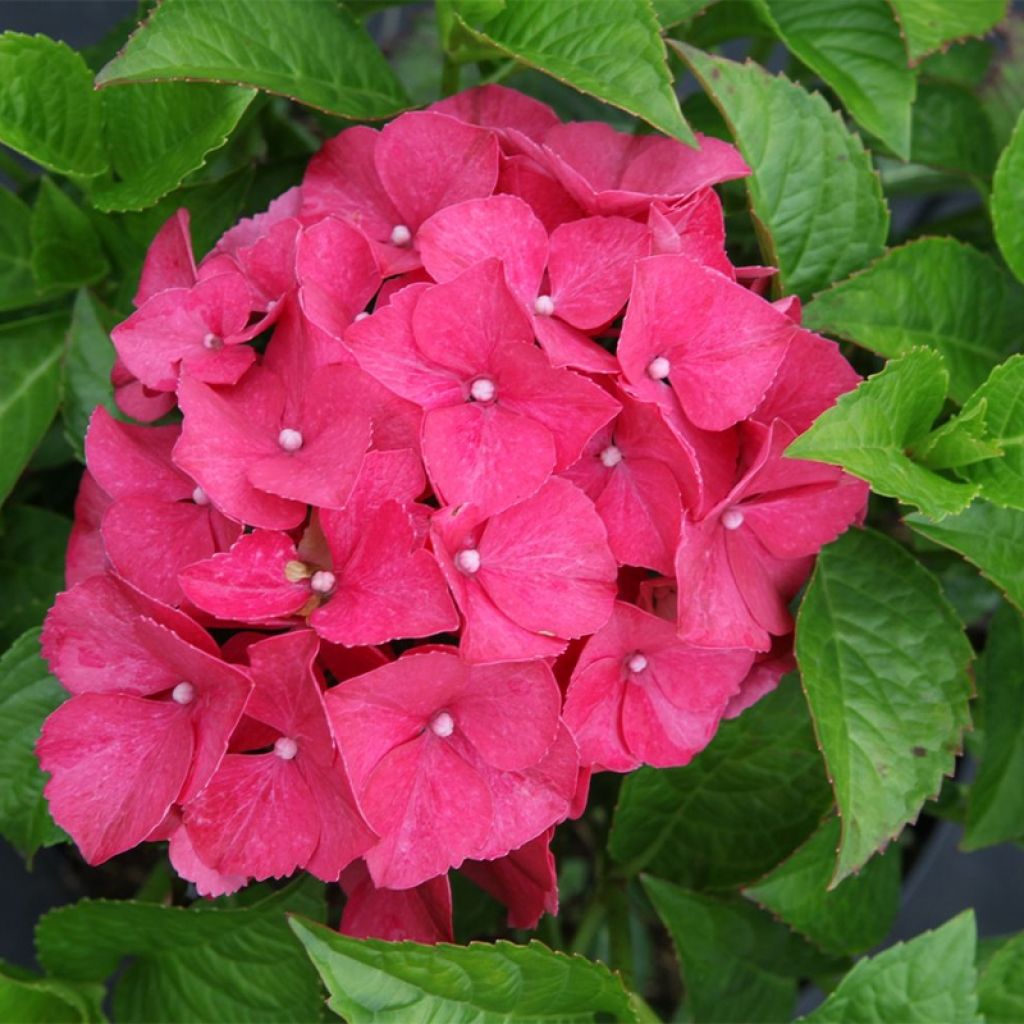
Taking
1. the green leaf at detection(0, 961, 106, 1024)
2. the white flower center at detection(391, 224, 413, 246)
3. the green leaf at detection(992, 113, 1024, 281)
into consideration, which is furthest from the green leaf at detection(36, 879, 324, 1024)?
the green leaf at detection(992, 113, 1024, 281)

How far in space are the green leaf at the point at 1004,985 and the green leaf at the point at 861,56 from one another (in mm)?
423

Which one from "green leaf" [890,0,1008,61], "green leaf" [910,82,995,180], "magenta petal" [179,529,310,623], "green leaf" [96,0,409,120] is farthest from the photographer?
"green leaf" [910,82,995,180]

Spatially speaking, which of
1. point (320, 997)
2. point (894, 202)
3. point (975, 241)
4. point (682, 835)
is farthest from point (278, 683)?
A: point (894, 202)

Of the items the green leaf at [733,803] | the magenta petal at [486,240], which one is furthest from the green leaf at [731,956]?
the magenta petal at [486,240]

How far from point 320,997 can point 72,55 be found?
51 centimetres

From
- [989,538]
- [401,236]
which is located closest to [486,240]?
[401,236]

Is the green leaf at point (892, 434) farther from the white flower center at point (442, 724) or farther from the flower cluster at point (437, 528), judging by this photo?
the white flower center at point (442, 724)

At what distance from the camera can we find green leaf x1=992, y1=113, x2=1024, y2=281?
69cm

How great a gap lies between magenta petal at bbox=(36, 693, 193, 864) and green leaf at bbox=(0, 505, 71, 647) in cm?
31

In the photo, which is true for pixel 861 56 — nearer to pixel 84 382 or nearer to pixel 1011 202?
pixel 1011 202

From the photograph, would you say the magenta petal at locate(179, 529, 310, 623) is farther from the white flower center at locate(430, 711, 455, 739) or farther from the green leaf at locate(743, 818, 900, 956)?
the green leaf at locate(743, 818, 900, 956)

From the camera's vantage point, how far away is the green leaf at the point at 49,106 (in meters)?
0.67

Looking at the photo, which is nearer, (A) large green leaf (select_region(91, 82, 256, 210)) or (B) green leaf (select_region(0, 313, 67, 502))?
(A) large green leaf (select_region(91, 82, 256, 210))

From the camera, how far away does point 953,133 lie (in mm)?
839
